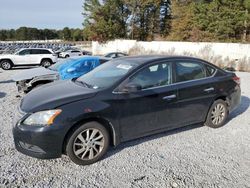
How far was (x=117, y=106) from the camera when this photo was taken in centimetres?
368

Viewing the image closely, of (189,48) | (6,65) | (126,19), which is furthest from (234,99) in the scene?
(126,19)

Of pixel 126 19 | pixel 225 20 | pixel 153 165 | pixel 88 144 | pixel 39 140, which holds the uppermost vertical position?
pixel 126 19

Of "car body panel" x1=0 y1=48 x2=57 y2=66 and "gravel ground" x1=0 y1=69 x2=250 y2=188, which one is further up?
"car body panel" x1=0 y1=48 x2=57 y2=66

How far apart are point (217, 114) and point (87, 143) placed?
9.43 ft

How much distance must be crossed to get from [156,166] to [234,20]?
28.8 m

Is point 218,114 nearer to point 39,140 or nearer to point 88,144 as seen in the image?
point 88,144

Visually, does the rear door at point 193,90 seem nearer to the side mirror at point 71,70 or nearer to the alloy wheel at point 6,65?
the side mirror at point 71,70

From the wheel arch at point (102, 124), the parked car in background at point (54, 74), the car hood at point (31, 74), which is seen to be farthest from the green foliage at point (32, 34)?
the wheel arch at point (102, 124)

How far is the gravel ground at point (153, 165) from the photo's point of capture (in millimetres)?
3160

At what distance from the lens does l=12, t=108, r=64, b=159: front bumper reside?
10.6ft

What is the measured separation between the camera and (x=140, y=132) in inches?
157

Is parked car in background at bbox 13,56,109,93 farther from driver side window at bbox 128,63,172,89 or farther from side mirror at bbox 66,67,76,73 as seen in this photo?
driver side window at bbox 128,63,172,89

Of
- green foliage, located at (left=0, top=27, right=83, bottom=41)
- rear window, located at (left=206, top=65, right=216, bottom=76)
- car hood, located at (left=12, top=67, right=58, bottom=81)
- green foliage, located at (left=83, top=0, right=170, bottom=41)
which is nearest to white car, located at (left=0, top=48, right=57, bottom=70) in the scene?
car hood, located at (left=12, top=67, right=58, bottom=81)

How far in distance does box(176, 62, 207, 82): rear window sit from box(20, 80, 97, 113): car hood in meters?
1.67
